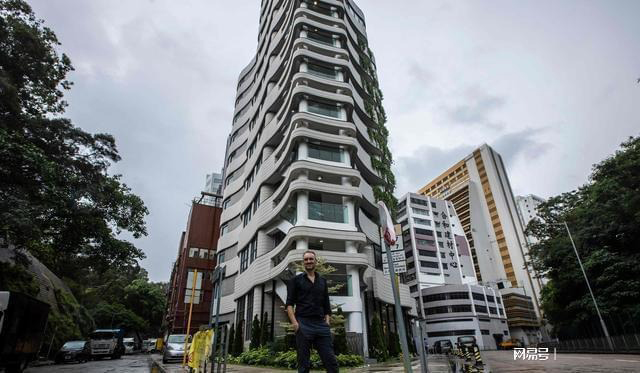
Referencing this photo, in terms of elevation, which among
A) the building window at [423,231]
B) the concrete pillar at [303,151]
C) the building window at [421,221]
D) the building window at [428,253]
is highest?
the building window at [421,221]

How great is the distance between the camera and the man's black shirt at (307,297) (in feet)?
13.2

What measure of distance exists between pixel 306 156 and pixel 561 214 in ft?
86.2

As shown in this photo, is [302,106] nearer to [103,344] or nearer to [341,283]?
[341,283]

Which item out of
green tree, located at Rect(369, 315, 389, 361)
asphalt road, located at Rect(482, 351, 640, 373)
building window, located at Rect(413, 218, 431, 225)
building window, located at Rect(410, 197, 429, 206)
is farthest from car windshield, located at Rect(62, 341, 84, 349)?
building window, located at Rect(410, 197, 429, 206)

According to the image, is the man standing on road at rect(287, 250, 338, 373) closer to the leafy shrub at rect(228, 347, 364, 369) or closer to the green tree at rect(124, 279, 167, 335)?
the leafy shrub at rect(228, 347, 364, 369)

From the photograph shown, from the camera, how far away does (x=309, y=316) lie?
4.00m

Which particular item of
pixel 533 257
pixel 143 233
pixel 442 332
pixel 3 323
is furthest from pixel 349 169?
pixel 442 332

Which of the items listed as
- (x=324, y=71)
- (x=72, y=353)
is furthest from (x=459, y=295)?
(x=72, y=353)

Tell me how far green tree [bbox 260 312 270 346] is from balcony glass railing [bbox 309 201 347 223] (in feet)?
22.0

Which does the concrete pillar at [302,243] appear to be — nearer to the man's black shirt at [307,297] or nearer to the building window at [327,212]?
the building window at [327,212]

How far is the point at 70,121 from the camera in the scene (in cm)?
1449

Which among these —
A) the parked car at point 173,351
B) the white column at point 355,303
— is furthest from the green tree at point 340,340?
the parked car at point 173,351

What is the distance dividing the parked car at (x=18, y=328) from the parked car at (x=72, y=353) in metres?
10.7

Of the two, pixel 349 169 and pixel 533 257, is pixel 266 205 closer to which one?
pixel 349 169
